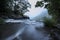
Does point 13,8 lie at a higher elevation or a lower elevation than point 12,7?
lower

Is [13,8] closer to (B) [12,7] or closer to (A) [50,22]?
(B) [12,7]

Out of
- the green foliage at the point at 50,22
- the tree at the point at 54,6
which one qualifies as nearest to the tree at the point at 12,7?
the green foliage at the point at 50,22

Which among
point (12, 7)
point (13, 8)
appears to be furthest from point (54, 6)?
point (13, 8)

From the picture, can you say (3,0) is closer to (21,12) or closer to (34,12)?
(21,12)

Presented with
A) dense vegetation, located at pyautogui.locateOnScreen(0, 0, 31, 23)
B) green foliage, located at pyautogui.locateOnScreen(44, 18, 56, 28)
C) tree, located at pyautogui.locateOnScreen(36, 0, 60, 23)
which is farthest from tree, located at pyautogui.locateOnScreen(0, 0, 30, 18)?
tree, located at pyautogui.locateOnScreen(36, 0, 60, 23)

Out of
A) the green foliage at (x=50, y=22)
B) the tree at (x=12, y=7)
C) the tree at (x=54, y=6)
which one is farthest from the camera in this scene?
the tree at (x=12, y=7)

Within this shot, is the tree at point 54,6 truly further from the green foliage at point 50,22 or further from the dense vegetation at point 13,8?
the dense vegetation at point 13,8

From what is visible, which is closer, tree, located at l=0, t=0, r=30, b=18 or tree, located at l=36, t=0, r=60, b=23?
tree, located at l=36, t=0, r=60, b=23

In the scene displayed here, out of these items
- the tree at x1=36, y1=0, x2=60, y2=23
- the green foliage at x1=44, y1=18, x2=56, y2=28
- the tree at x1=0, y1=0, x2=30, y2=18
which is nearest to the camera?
the tree at x1=36, y1=0, x2=60, y2=23

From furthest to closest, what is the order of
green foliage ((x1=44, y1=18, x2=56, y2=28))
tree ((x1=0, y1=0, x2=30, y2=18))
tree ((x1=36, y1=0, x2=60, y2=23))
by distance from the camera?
tree ((x1=0, y1=0, x2=30, y2=18)), green foliage ((x1=44, y1=18, x2=56, y2=28)), tree ((x1=36, y1=0, x2=60, y2=23))

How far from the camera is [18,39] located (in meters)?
6.87

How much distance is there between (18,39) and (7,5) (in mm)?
9536

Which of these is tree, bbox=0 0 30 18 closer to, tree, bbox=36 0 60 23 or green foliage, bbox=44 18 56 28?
green foliage, bbox=44 18 56 28

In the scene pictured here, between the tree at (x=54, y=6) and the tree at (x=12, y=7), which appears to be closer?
the tree at (x=54, y=6)
